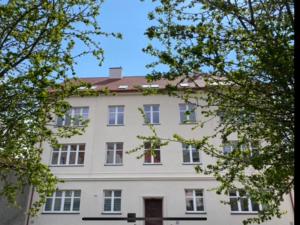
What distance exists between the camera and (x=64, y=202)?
60.8 ft

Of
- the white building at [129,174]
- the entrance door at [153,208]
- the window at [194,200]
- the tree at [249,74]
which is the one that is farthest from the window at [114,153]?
the tree at [249,74]

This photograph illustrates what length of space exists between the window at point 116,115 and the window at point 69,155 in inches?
99.3

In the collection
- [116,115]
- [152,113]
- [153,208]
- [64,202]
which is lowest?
[153,208]

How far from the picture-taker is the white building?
697 inches

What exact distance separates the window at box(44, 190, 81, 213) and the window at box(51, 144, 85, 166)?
187cm

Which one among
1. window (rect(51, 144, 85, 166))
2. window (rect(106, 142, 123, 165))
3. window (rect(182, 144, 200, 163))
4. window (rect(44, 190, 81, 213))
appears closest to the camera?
window (rect(44, 190, 81, 213))

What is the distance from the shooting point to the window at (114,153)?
64.3 feet

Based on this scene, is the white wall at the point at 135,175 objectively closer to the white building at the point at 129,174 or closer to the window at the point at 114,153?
the white building at the point at 129,174

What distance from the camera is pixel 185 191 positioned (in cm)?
1822

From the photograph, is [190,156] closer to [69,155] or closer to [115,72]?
[69,155]

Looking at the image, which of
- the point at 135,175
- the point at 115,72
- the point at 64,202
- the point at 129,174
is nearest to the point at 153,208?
the point at 135,175

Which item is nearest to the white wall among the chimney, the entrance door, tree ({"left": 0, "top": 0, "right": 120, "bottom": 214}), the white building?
the white building

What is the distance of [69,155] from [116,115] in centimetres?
402

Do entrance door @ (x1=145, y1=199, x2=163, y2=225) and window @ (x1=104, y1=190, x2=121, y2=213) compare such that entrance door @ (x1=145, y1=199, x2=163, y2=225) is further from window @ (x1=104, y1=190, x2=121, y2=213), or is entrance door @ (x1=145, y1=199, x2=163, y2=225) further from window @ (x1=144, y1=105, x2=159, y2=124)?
window @ (x1=144, y1=105, x2=159, y2=124)
